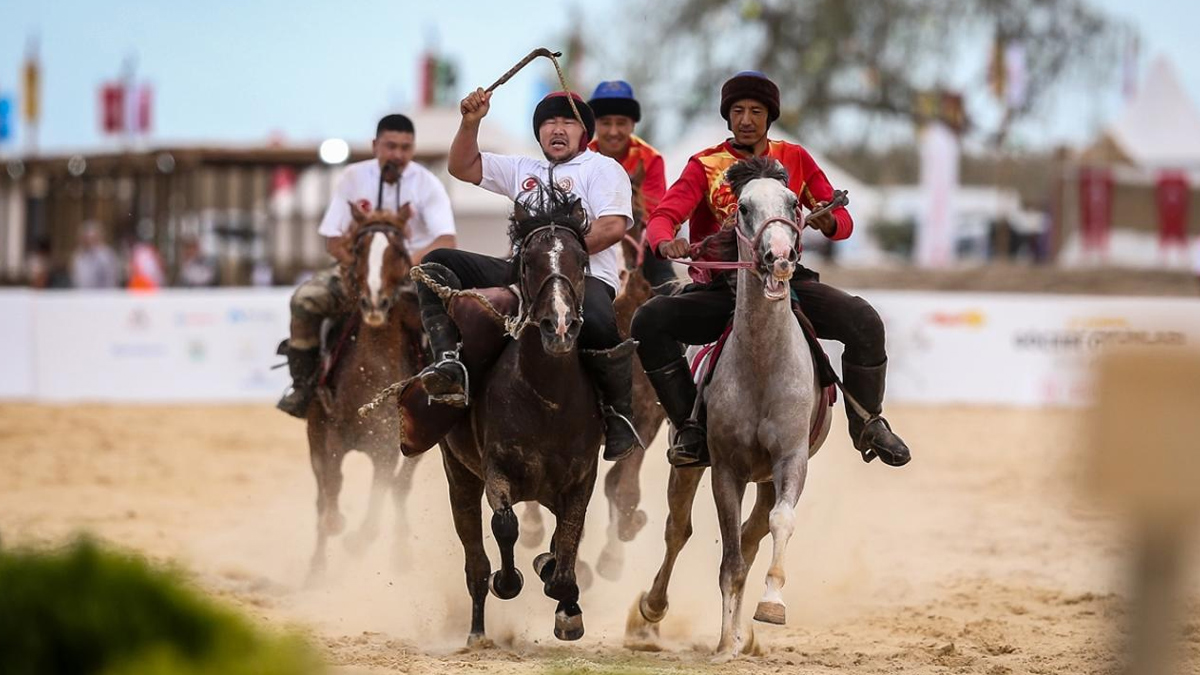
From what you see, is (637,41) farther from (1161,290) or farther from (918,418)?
(918,418)

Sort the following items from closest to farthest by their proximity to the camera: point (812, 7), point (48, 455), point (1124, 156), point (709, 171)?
point (709, 171) < point (48, 455) < point (1124, 156) < point (812, 7)

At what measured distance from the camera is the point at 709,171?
7312 mm

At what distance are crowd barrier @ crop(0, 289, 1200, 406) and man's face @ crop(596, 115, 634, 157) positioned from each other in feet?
32.2

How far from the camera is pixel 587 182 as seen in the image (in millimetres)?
7223

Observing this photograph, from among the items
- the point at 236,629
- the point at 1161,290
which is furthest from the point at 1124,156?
the point at 236,629

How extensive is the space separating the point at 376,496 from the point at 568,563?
3184mm

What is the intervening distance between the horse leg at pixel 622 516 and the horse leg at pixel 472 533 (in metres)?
1.68

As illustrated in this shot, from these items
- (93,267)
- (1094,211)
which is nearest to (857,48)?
(1094,211)

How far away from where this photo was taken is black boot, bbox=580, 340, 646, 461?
685 cm

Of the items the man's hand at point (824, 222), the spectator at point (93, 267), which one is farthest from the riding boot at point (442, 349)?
the spectator at point (93, 267)

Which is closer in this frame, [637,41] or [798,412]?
[798,412]

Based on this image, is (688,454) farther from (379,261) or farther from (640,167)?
(379,261)

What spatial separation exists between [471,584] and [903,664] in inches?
77.1

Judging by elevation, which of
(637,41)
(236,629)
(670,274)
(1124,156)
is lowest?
(236,629)
